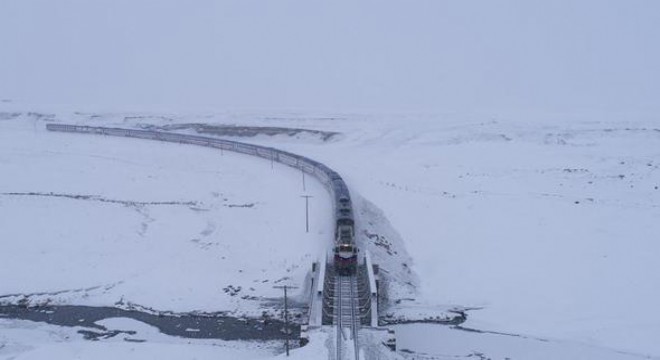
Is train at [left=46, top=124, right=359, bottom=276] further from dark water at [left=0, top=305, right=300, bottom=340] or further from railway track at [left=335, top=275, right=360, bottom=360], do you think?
dark water at [left=0, top=305, right=300, bottom=340]

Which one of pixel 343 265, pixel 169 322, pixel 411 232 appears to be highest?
pixel 411 232

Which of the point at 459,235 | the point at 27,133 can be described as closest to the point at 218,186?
the point at 459,235

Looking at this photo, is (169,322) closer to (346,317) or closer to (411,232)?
(346,317)

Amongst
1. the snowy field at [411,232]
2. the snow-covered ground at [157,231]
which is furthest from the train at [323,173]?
the snowy field at [411,232]

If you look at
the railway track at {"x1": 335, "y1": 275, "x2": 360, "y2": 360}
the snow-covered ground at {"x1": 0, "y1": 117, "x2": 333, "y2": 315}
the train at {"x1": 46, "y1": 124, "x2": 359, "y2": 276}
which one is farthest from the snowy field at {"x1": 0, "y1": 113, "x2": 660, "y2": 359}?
the railway track at {"x1": 335, "y1": 275, "x2": 360, "y2": 360}

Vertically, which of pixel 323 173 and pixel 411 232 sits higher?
pixel 323 173

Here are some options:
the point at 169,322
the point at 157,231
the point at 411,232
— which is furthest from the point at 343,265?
the point at 157,231
